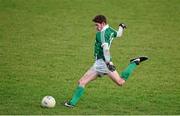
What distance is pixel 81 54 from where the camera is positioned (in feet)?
57.6

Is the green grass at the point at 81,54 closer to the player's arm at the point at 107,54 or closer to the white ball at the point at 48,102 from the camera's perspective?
the white ball at the point at 48,102

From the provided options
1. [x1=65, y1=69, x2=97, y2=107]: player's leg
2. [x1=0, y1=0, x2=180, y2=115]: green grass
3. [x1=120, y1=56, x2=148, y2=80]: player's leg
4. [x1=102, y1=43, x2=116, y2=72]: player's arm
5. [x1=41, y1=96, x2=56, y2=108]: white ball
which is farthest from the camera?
[x1=0, y1=0, x2=180, y2=115]: green grass

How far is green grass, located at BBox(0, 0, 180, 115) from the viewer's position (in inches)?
490

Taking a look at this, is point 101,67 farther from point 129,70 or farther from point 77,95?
point 77,95

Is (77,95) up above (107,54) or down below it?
below

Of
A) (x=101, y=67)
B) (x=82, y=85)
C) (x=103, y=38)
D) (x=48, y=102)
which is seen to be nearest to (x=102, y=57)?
(x=101, y=67)

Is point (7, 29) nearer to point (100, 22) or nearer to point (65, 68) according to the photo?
point (65, 68)

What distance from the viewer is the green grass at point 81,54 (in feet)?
40.9

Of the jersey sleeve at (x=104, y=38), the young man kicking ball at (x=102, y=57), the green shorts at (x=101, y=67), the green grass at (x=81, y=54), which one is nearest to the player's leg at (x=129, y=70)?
the young man kicking ball at (x=102, y=57)

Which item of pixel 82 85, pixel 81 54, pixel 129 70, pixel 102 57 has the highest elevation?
pixel 81 54

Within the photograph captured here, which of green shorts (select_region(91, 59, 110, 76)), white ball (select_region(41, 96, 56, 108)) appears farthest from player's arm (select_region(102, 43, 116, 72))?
white ball (select_region(41, 96, 56, 108))

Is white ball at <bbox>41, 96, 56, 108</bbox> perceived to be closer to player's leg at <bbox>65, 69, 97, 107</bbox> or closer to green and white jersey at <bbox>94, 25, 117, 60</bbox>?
player's leg at <bbox>65, 69, 97, 107</bbox>

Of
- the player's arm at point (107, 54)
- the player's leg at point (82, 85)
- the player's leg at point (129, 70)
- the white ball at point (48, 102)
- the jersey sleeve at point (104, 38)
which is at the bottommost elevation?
the white ball at point (48, 102)

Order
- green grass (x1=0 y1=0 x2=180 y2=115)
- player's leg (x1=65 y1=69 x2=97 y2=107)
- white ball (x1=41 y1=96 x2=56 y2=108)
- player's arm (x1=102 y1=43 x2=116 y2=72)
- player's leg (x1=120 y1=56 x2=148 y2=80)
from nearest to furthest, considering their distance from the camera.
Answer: player's arm (x1=102 y1=43 x2=116 y2=72), white ball (x1=41 y1=96 x2=56 y2=108), player's leg (x1=65 y1=69 x2=97 y2=107), player's leg (x1=120 y1=56 x2=148 y2=80), green grass (x1=0 y1=0 x2=180 y2=115)
